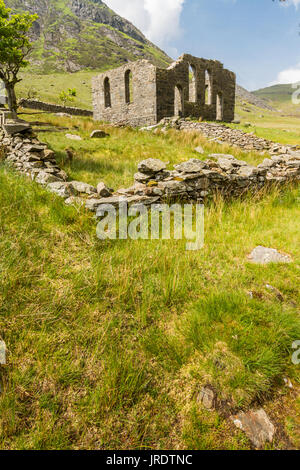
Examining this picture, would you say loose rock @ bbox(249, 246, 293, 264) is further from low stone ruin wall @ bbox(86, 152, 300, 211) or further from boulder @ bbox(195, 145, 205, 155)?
boulder @ bbox(195, 145, 205, 155)

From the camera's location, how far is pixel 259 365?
2230 mm

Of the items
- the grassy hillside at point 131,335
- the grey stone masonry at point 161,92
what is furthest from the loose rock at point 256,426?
the grey stone masonry at point 161,92

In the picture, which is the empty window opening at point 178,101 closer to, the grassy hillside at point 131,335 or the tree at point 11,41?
the tree at point 11,41

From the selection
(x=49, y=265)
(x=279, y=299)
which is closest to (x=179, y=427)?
(x=279, y=299)

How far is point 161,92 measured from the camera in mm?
17906

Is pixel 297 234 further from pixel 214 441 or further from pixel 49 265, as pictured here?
pixel 49 265

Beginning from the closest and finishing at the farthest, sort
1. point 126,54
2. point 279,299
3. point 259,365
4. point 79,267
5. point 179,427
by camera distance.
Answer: point 179,427 → point 259,365 → point 279,299 → point 79,267 → point 126,54

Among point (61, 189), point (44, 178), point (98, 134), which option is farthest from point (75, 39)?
point (61, 189)

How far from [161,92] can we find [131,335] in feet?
63.2

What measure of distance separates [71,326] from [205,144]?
11881 mm

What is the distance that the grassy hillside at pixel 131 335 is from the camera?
1882 mm

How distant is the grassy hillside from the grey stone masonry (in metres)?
16.8

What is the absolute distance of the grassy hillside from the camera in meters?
1.88

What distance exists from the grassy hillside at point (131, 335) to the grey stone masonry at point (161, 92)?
16768mm
